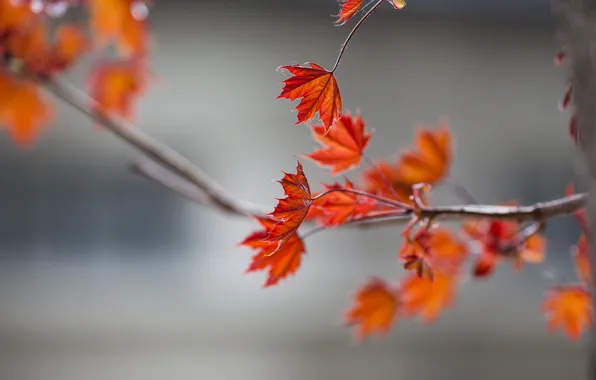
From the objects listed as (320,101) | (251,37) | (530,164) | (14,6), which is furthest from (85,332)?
(320,101)

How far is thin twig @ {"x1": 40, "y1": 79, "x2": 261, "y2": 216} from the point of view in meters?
0.54

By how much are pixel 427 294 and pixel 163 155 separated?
25cm

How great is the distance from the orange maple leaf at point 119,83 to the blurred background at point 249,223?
4.75 feet

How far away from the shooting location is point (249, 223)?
230 cm

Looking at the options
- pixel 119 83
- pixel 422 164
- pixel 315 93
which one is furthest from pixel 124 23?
pixel 315 93

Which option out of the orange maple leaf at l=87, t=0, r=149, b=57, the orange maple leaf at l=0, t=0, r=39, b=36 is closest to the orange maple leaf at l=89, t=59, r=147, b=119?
the orange maple leaf at l=87, t=0, r=149, b=57

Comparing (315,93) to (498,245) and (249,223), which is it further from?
(249,223)

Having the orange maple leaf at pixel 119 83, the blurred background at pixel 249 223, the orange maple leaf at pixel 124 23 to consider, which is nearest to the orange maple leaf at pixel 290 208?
the orange maple leaf at pixel 124 23

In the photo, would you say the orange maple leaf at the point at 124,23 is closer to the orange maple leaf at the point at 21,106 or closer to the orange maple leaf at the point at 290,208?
the orange maple leaf at the point at 21,106

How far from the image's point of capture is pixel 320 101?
357 millimetres

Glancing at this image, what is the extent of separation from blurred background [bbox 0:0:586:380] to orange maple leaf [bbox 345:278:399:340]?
1650 mm

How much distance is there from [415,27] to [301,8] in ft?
1.35

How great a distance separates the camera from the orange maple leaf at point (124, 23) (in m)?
0.70

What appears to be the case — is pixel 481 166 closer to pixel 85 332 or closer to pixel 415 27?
pixel 415 27
